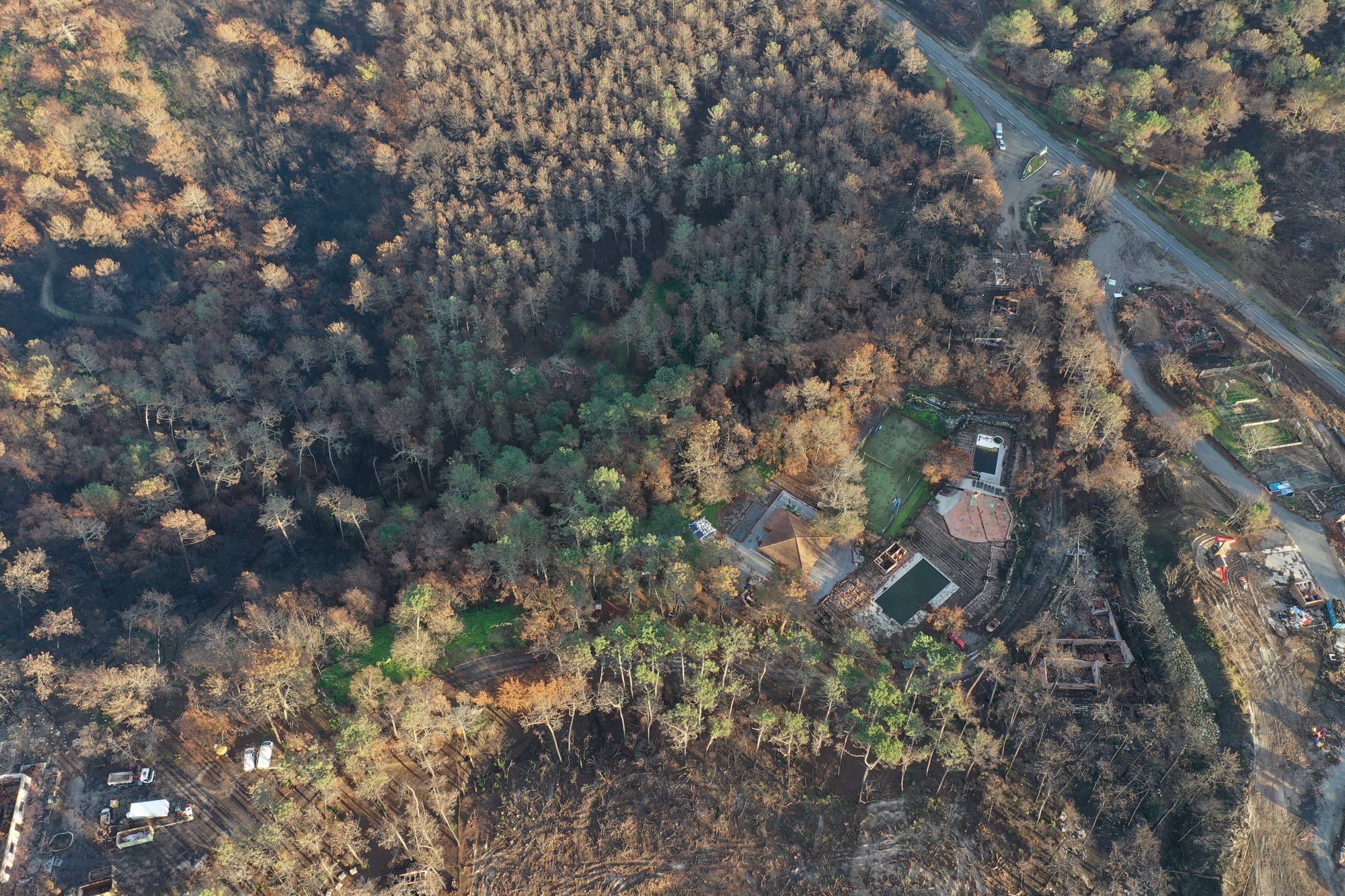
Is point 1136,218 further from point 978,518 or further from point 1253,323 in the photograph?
point 978,518

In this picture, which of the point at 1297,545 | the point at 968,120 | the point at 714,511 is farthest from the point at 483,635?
the point at 968,120

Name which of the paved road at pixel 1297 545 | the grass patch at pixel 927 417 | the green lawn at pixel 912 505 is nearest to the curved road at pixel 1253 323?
the paved road at pixel 1297 545

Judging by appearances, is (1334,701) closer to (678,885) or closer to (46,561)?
(678,885)

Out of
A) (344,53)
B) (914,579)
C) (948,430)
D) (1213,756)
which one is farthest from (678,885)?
(344,53)

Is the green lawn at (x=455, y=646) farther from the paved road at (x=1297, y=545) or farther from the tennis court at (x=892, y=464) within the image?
the paved road at (x=1297, y=545)

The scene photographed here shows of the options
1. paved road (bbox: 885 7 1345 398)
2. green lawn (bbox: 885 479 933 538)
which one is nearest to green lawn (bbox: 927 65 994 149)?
paved road (bbox: 885 7 1345 398)

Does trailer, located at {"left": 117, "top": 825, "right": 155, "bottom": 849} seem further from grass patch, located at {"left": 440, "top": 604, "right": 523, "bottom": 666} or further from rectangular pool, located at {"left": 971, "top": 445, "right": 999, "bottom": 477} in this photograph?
rectangular pool, located at {"left": 971, "top": 445, "right": 999, "bottom": 477}
